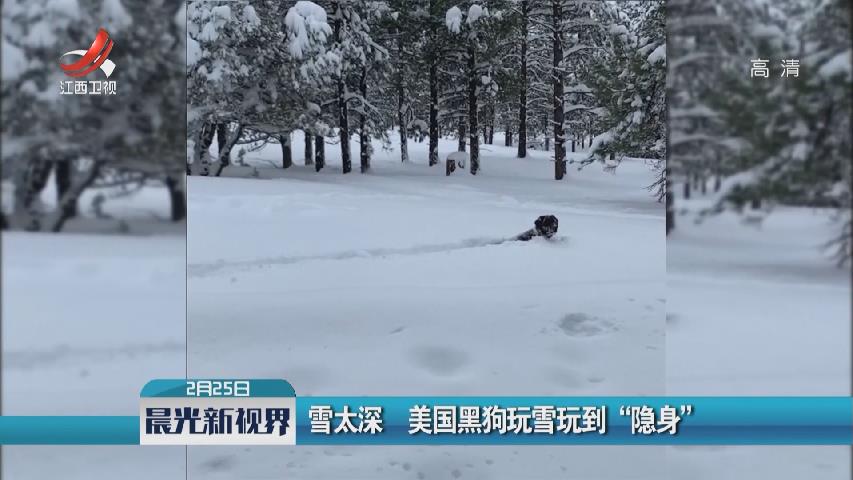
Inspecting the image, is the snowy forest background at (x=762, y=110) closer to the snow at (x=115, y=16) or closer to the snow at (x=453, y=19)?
the snow at (x=115, y=16)

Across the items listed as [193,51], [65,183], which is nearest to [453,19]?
[193,51]

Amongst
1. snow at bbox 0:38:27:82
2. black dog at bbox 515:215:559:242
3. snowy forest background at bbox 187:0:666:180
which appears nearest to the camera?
snow at bbox 0:38:27:82

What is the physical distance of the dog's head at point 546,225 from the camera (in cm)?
534

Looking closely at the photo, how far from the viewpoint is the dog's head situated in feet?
17.5

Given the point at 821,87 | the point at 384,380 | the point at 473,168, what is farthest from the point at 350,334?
the point at 473,168

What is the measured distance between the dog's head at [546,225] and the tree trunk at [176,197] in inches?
134

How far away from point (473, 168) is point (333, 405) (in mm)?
5553

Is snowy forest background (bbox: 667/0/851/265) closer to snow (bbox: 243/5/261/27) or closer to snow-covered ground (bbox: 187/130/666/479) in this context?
snow-covered ground (bbox: 187/130/666/479)

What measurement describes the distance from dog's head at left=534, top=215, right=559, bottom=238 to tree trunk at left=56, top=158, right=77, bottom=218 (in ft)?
12.7

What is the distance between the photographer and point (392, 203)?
6000 mm

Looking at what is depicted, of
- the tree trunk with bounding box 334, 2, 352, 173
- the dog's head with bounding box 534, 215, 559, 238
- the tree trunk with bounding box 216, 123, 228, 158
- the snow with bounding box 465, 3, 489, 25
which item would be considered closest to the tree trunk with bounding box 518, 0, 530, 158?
the snow with bounding box 465, 3, 489, 25

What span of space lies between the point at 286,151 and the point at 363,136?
4.04 feet

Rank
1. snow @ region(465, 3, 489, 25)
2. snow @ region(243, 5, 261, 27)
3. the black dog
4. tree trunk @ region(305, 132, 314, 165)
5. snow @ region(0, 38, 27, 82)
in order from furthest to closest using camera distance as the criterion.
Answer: tree trunk @ region(305, 132, 314, 165), snow @ region(465, 3, 489, 25), snow @ region(243, 5, 261, 27), the black dog, snow @ region(0, 38, 27, 82)

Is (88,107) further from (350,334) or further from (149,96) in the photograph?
(350,334)
